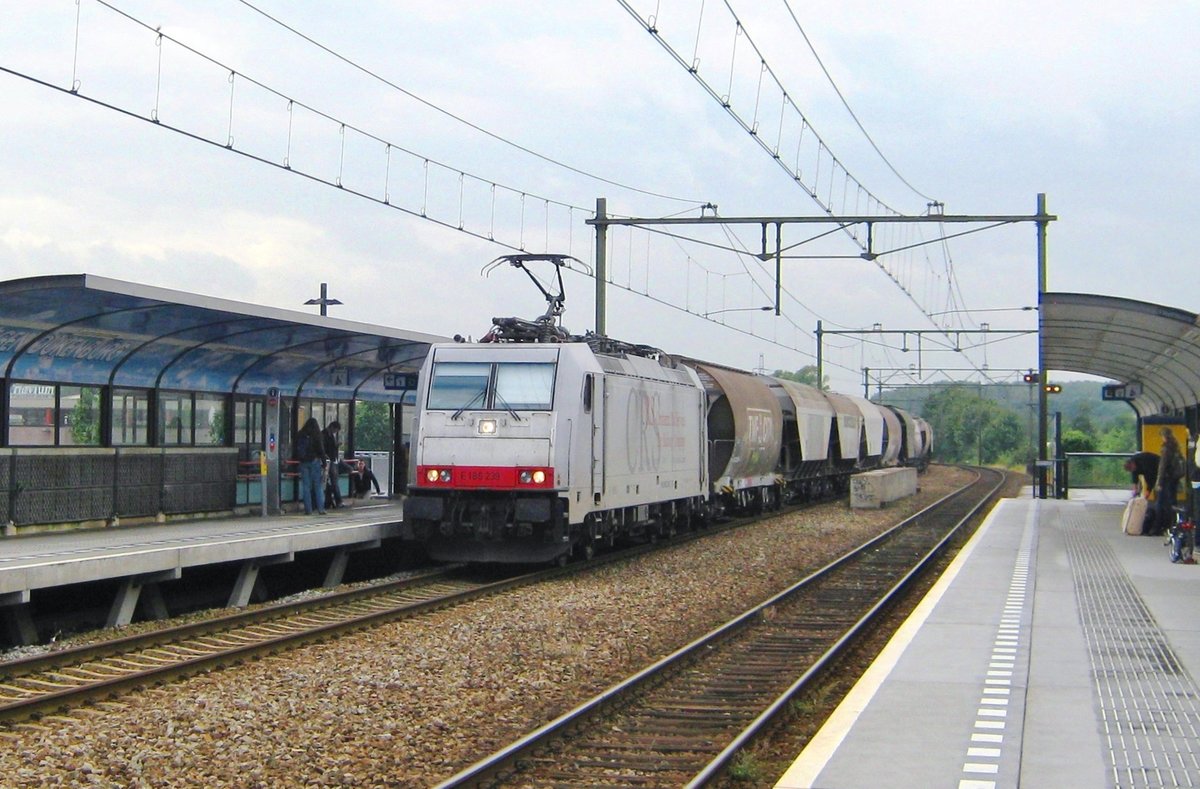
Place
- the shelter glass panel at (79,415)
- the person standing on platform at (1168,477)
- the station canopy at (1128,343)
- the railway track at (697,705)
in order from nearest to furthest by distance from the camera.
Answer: the railway track at (697,705)
the shelter glass panel at (79,415)
the station canopy at (1128,343)
the person standing on platform at (1168,477)

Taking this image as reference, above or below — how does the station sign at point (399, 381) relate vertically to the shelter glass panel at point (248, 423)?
above

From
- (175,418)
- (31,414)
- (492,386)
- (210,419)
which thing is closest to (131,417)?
(175,418)

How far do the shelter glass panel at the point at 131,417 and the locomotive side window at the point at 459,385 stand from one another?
12.2ft

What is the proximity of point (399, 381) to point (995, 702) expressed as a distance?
1442 cm

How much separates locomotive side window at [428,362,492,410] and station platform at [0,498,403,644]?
5.95 feet

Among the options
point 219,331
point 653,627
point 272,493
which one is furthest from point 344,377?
point 653,627

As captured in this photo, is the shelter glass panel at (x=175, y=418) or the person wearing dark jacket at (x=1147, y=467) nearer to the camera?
the shelter glass panel at (x=175, y=418)

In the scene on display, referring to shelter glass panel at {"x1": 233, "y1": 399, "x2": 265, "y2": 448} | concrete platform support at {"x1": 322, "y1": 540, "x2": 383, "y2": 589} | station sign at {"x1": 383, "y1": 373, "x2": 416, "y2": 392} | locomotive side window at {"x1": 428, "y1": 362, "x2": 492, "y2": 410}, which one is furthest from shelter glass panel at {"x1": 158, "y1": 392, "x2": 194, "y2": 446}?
station sign at {"x1": 383, "y1": 373, "x2": 416, "y2": 392}

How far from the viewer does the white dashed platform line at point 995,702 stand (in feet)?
21.3

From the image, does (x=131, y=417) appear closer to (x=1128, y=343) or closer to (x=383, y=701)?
(x=383, y=701)

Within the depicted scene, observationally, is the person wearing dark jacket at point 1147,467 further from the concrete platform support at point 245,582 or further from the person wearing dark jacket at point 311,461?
the concrete platform support at point 245,582

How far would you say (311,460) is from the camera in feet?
61.9

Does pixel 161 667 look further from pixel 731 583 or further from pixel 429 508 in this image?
pixel 731 583

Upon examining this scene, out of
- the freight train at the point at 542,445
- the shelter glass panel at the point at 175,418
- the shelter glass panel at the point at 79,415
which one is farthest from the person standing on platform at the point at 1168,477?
the shelter glass panel at the point at 79,415
